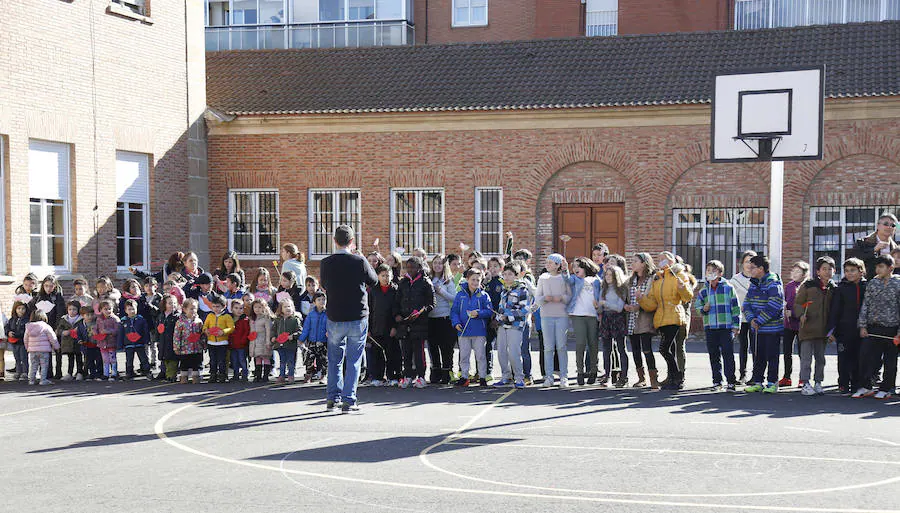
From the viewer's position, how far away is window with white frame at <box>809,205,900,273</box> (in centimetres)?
2209

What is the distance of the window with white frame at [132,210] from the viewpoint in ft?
71.6

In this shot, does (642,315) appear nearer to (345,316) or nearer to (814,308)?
(814,308)

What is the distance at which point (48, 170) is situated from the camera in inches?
784

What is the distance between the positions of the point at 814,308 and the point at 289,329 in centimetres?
683

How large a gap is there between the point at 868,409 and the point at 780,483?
4279 mm

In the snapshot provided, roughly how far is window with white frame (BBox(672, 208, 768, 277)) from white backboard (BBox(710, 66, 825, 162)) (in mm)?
7149

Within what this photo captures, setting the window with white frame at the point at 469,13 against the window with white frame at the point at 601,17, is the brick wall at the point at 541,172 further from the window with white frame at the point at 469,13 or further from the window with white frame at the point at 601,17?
the window with white frame at the point at 469,13

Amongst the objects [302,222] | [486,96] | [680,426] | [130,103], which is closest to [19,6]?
[130,103]

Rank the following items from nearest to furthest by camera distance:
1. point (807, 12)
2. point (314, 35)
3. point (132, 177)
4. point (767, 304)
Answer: point (767, 304) → point (132, 177) → point (807, 12) → point (314, 35)

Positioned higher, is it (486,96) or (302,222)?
(486,96)

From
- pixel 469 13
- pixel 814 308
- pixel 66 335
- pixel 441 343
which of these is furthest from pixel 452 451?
pixel 469 13

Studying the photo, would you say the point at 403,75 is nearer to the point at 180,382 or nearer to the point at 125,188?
the point at 125,188

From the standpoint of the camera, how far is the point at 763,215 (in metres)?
22.6

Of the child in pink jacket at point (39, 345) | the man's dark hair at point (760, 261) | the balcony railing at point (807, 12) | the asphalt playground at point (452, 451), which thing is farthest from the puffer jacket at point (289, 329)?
the balcony railing at point (807, 12)
